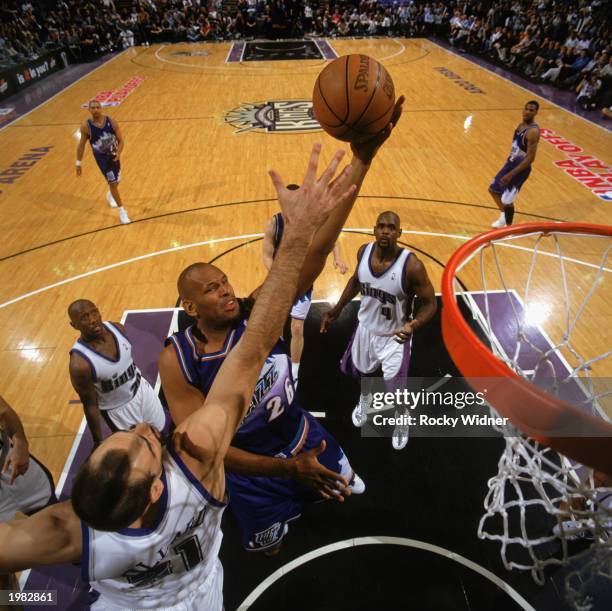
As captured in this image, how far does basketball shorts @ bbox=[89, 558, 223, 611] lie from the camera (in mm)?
1668

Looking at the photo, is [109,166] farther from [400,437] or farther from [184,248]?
[400,437]

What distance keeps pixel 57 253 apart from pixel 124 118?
21.9 ft

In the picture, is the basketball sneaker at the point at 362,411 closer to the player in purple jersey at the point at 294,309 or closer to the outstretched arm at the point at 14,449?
the player in purple jersey at the point at 294,309

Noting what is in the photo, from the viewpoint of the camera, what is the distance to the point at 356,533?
303 cm

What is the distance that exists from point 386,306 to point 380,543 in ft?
5.42

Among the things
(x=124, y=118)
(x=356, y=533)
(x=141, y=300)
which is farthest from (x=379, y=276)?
(x=124, y=118)

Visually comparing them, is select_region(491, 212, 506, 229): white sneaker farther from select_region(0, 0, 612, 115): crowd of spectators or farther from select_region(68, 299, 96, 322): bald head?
select_region(0, 0, 612, 115): crowd of spectators

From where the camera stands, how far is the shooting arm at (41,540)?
1.27 metres

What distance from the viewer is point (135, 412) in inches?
132

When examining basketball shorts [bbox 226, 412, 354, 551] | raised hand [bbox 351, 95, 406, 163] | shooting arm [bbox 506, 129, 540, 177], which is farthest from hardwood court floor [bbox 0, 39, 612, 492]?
raised hand [bbox 351, 95, 406, 163]

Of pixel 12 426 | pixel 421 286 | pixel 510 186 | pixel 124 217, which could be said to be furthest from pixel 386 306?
pixel 124 217

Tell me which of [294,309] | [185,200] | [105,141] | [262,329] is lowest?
[185,200]

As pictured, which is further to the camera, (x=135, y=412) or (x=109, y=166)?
(x=109, y=166)

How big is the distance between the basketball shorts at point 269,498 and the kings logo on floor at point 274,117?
29.3ft
